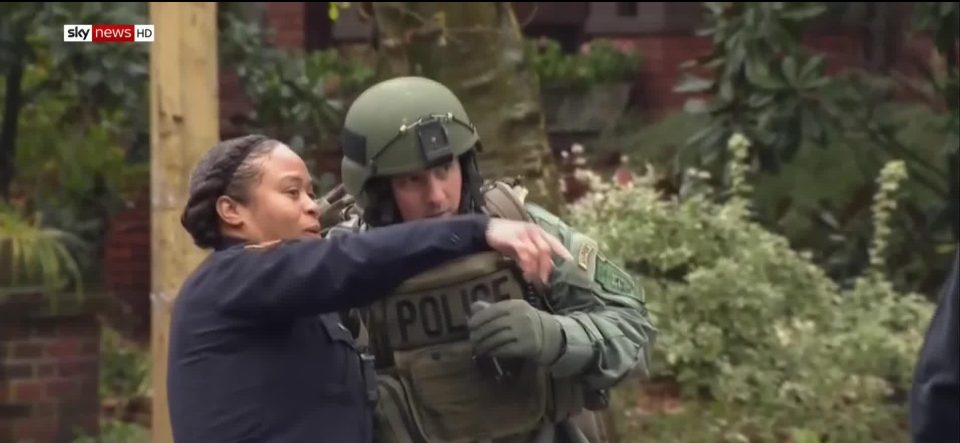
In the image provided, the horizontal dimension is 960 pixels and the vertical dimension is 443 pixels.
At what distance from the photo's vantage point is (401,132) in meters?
3.23

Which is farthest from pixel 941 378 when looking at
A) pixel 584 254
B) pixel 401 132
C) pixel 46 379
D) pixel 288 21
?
pixel 288 21

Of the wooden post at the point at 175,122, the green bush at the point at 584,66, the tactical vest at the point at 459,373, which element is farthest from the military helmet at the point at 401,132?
the green bush at the point at 584,66

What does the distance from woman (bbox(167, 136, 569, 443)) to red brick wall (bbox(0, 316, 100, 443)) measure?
4.37 metres

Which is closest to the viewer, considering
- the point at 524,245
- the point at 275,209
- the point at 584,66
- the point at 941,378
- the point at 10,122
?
the point at 941,378

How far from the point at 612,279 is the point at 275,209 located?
70cm

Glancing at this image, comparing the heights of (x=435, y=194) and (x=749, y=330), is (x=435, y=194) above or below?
above

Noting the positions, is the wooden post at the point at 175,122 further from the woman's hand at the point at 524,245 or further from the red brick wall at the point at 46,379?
the woman's hand at the point at 524,245

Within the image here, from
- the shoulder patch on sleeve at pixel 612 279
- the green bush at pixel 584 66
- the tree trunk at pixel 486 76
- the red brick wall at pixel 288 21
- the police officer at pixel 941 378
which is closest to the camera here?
the police officer at pixel 941 378

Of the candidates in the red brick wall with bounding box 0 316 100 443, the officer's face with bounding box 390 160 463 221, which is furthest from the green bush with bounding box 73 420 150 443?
the officer's face with bounding box 390 160 463 221

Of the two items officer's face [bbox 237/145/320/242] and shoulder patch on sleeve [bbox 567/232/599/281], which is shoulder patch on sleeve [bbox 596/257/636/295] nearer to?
shoulder patch on sleeve [bbox 567/232/599/281]

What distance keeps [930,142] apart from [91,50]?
4452mm

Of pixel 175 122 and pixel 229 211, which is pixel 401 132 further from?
pixel 175 122

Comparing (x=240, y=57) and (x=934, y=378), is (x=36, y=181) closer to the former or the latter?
(x=240, y=57)

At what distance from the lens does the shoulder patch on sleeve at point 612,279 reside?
334 cm
